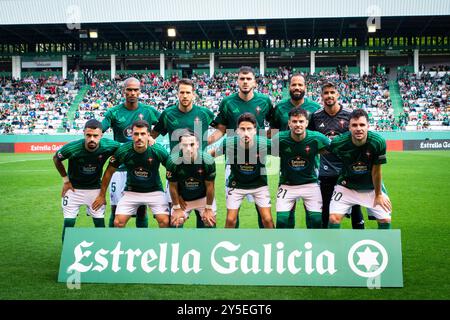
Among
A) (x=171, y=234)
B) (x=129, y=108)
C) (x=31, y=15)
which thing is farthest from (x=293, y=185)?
(x=31, y=15)

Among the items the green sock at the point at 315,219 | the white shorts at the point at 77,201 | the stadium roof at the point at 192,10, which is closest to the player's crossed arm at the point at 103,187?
the white shorts at the point at 77,201

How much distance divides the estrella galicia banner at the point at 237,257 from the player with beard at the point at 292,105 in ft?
6.14

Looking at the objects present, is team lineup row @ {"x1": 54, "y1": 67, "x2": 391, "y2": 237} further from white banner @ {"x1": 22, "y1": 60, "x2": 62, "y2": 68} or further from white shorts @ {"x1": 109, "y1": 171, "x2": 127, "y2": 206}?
white banner @ {"x1": 22, "y1": 60, "x2": 62, "y2": 68}

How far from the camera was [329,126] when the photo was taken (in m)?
7.71

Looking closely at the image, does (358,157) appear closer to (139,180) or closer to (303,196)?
(303,196)

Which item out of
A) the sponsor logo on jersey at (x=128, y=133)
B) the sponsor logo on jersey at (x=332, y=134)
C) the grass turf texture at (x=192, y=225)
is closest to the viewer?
the grass turf texture at (x=192, y=225)

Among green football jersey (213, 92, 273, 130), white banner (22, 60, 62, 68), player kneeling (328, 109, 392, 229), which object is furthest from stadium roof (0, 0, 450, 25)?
player kneeling (328, 109, 392, 229)

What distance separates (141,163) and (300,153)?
2.15m

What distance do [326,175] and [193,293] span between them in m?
3.08

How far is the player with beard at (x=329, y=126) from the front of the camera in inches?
299

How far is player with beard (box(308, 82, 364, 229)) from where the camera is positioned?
761 cm

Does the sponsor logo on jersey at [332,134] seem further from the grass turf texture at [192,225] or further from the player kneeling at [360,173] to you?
the grass turf texture at [192,225]
